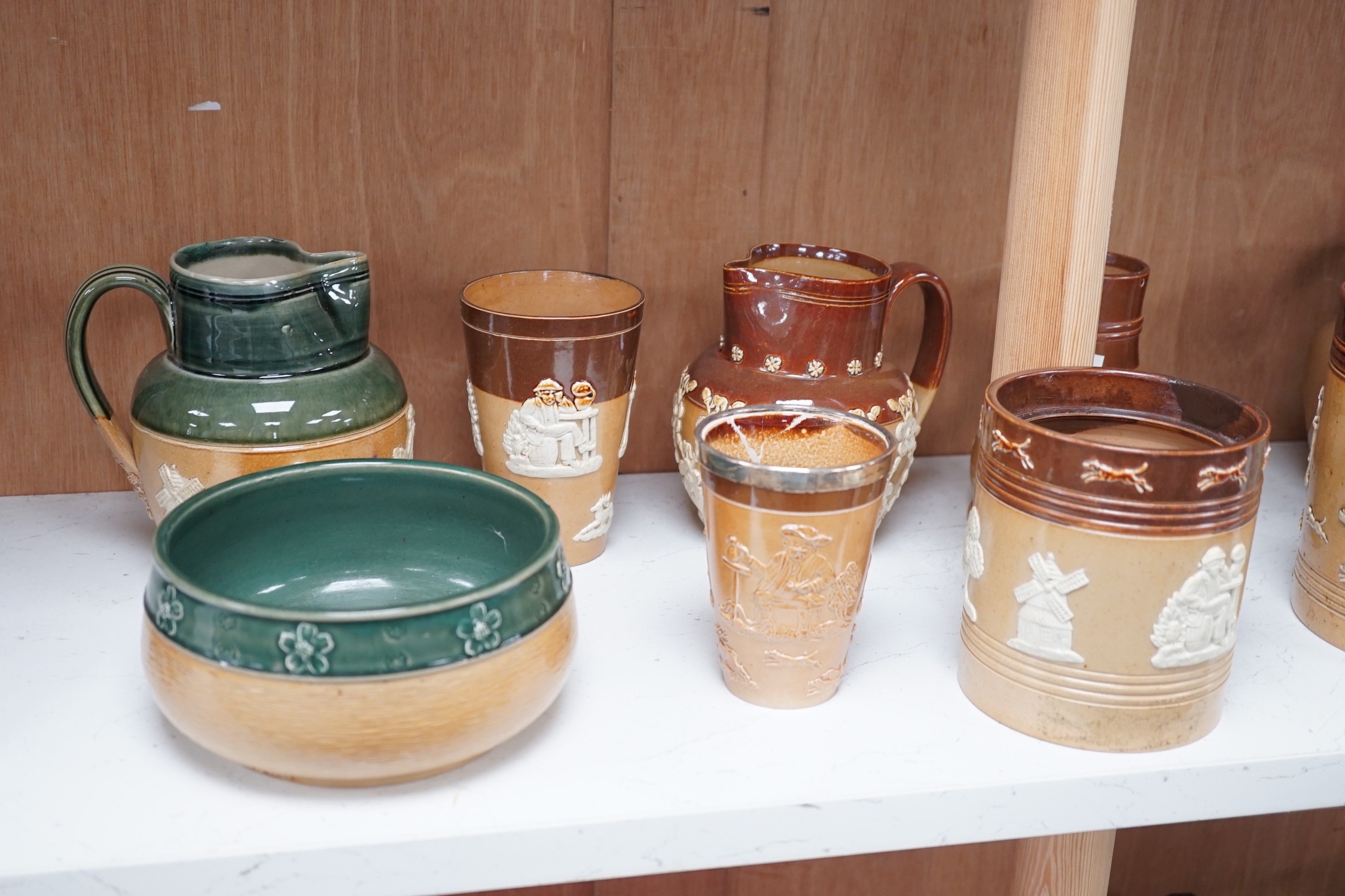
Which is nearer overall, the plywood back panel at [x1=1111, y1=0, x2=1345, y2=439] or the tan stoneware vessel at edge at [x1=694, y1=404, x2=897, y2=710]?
the tan stoneware vessel at edge at [x1=694, y1=404, x2=897, y2=710]

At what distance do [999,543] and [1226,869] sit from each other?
780mm

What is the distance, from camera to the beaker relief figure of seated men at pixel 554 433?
76 cm

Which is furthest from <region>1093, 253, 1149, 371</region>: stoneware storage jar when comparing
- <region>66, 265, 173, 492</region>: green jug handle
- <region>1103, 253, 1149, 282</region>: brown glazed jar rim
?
<region>66, 265, 173, 492</region>: green jug handle

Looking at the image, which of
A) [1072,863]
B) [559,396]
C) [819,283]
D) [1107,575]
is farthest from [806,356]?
[1072,863]

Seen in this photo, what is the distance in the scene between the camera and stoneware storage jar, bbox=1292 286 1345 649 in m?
0.71

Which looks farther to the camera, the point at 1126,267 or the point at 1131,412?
the point at 1126,267

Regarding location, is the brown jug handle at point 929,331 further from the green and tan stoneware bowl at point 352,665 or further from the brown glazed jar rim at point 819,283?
the green and tan stoneware bowl at point 352,665

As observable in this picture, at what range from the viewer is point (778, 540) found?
0.61 m

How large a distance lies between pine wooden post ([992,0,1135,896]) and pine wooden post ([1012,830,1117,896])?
11.8 inches

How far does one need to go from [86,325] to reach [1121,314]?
68 cm

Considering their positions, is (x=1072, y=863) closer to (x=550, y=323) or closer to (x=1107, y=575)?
(x=1107, y=575)

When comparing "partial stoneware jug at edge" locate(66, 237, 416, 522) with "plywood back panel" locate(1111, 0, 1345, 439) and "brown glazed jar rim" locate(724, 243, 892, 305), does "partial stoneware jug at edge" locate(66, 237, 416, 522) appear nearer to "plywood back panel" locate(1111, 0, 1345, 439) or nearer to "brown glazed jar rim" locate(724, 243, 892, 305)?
"brown glazed jar rim" locate(724, 243, 892, 305)

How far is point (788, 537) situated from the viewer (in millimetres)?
609

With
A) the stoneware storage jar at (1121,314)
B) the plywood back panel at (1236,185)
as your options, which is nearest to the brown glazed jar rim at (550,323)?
the stoneware storage jar at (1121,314)
